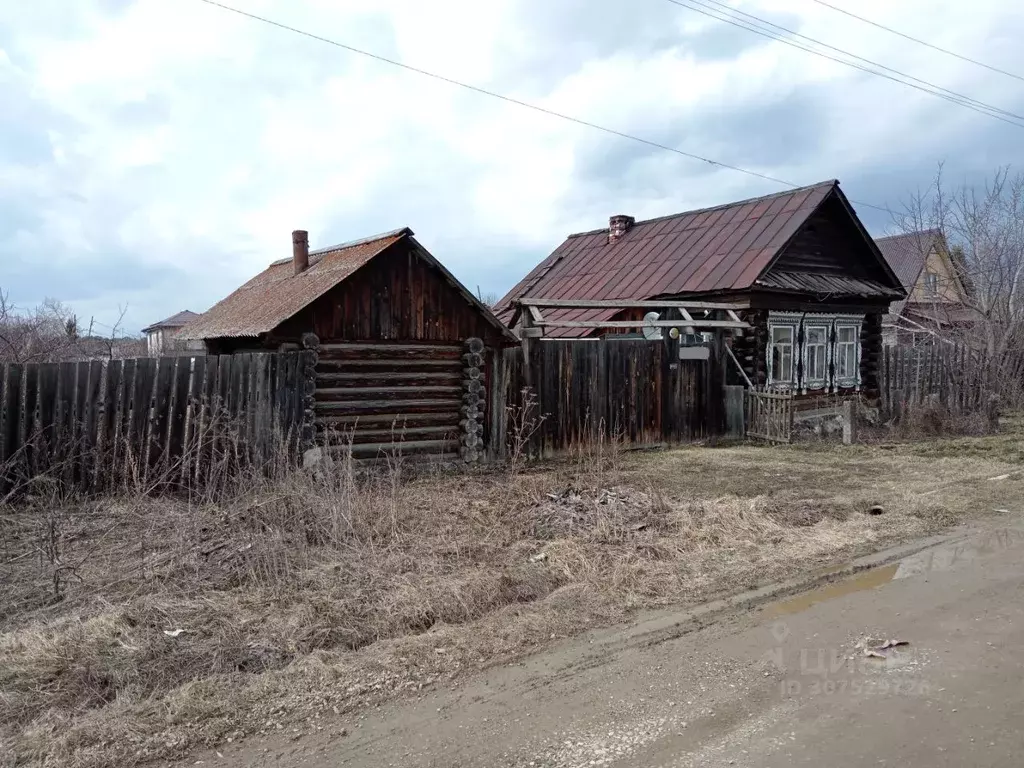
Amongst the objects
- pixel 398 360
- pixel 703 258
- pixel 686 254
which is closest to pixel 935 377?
pixel 703 258

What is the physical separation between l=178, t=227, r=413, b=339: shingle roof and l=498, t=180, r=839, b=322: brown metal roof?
7.61 meters

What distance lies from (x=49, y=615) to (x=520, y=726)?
136 inches

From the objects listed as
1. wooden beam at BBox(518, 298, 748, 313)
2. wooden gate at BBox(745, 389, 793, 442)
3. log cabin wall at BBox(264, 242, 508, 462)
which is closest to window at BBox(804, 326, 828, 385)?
wooden beam at BBox(518, 298, 748, 313)

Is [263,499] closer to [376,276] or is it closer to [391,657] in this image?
[391,657]

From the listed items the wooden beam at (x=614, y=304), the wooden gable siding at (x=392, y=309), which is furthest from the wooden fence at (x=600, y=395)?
the wooden gable siding at (x=392, y=309)

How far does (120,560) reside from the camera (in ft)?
21.2

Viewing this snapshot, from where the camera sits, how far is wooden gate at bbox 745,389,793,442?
15367mm

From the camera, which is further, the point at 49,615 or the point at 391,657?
the point at 49,615

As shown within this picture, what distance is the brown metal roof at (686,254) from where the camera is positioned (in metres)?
17.6

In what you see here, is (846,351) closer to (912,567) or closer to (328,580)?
(912,567)

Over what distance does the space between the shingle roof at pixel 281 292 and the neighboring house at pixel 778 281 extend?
452 cm

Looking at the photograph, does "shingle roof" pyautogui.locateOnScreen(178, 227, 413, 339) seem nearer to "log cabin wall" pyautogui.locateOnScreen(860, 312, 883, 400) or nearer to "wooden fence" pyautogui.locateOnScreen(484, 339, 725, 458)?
"wooden fence" pyautogui.locateOnScreen(484, 339, 725, 458)

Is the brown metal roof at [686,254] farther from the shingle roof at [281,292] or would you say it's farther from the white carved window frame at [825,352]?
the shingle roof at [281,292]

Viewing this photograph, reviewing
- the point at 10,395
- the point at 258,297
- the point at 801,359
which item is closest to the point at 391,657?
the point at 10,395
